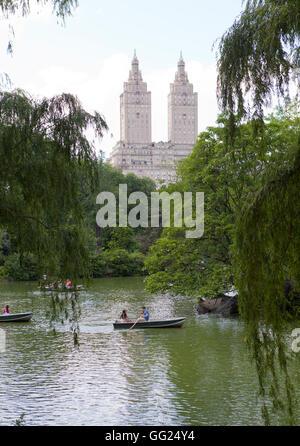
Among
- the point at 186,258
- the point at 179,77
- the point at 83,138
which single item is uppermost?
the point at 179,77

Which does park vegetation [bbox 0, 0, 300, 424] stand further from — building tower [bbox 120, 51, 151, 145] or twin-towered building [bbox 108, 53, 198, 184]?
building tower [bbox 120, 51, 151, 145]

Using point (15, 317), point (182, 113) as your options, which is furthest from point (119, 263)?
point (182, 113)

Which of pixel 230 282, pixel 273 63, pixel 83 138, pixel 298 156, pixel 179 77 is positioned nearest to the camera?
pixel 298 156

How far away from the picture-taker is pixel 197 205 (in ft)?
80.5

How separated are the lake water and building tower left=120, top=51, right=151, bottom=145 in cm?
14556

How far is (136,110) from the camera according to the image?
16850 cm

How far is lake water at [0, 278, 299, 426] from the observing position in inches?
448

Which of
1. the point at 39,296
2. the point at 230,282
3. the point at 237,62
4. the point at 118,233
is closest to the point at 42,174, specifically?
the point at 237,62

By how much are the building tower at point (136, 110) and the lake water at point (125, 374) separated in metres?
146

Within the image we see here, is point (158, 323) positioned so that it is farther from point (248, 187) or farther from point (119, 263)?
point (119, 263)

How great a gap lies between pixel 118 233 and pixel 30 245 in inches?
1959

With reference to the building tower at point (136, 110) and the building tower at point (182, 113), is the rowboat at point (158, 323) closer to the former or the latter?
the building tower at point (136, 110)

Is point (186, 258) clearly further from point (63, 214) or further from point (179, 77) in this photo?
point (179, 77)

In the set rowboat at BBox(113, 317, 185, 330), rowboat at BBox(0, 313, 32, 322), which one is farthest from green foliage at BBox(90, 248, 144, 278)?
rowboat at BBox(113, 317, 185, 330)
